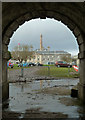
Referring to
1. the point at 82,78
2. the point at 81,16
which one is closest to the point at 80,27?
the point at 81,16

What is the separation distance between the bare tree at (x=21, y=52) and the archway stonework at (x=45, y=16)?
5847cm

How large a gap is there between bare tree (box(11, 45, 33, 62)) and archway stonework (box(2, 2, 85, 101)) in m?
58.5

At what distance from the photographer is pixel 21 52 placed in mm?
66062

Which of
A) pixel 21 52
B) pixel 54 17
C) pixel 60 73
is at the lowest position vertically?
pixel 60 73

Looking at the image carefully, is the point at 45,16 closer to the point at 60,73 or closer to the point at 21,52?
the point at 60,73

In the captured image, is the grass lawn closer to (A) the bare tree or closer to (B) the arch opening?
(B) the arch opening

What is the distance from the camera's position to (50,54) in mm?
121875

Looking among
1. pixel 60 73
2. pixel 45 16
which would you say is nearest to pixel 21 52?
pixel 60 73

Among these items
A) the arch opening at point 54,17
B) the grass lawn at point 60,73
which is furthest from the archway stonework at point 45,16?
the grass lawn at point 60,73

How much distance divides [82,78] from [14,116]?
350 centimetres

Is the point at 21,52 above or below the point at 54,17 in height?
above

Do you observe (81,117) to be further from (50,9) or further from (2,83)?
(50,9)

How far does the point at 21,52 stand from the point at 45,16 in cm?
5943

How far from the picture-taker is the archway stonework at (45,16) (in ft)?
19.7
